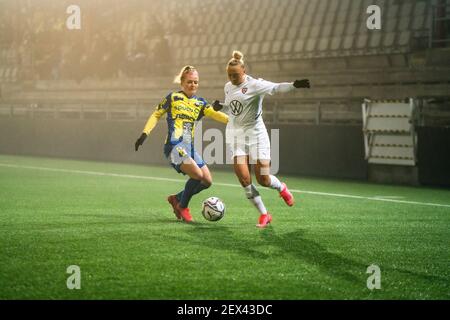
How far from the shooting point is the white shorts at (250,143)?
956 centimetres

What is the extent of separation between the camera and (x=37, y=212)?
1041cm

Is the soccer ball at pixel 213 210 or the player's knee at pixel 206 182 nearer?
the soccer ball at pixel 213 210

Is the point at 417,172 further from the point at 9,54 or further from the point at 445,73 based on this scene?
the point at 9,54

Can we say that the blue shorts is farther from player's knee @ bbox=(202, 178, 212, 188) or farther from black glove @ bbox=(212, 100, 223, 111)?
black glove @ bbox=(212, 100, 223, 111)

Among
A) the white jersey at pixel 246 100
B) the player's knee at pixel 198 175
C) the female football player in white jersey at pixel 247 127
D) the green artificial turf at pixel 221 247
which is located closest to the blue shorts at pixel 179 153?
the player's knee at pixel 198 175

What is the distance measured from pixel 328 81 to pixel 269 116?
8.33ft

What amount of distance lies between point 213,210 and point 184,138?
108 cm

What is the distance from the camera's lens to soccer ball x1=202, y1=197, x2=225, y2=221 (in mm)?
9406

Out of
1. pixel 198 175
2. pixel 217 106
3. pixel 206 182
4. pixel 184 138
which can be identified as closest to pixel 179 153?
pixel 184 138

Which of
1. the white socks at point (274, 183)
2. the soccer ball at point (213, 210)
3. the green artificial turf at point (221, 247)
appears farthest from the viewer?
the white socks at point (274, 183)

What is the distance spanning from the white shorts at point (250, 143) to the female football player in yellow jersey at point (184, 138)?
556mm

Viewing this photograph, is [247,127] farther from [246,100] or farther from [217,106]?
[217,106]

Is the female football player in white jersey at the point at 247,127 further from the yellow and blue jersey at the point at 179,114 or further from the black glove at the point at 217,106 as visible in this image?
the yellow and blue jersey at the point at 179,114

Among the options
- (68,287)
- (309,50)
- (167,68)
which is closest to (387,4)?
(309,50)
